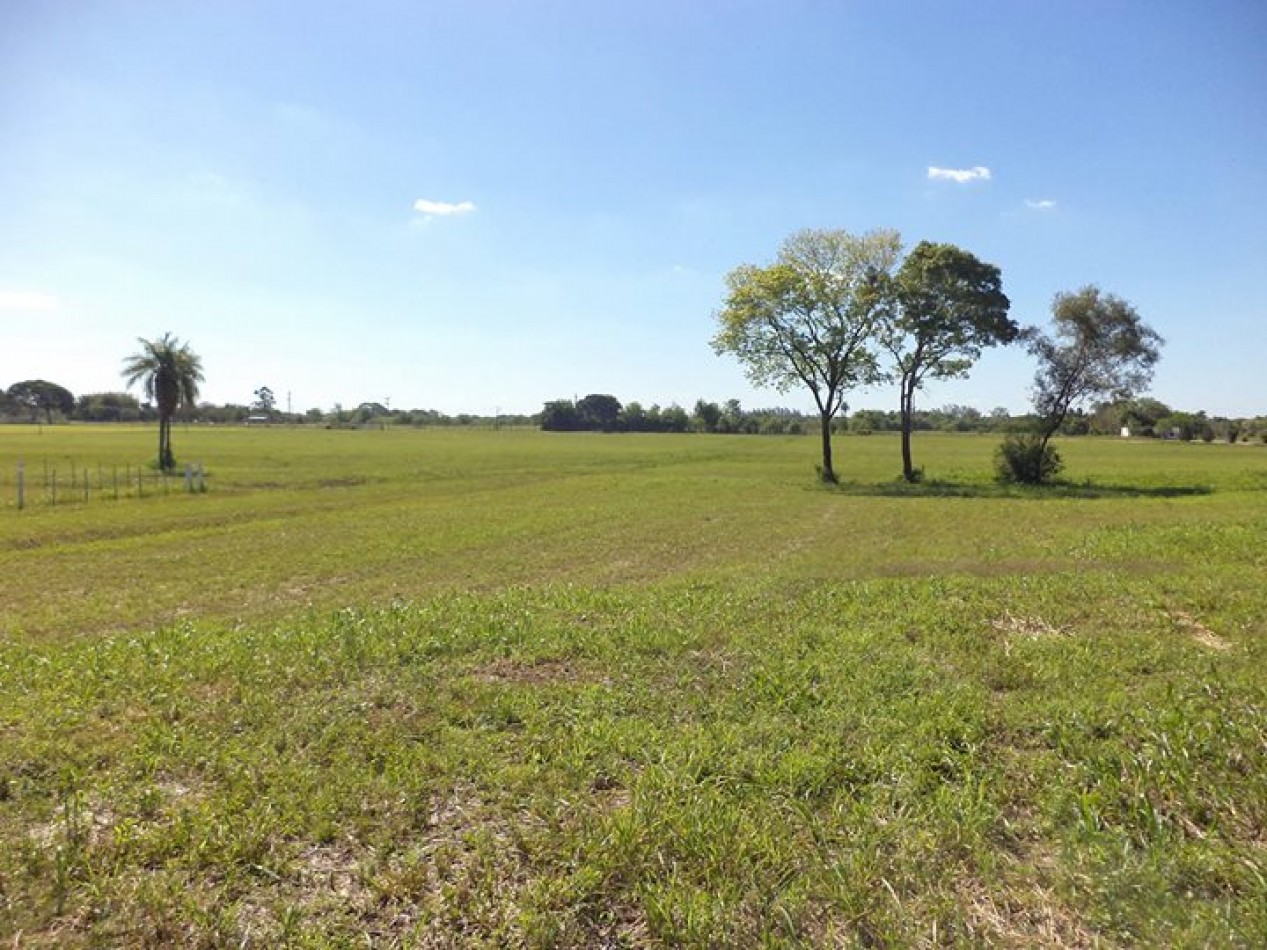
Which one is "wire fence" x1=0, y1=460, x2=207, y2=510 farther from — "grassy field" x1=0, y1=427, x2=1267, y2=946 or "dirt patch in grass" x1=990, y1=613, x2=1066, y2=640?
"dirt patch in grass" x1=990, y1=613, x2=1066, y2=640

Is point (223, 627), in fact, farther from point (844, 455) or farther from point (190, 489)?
point (844, 455)

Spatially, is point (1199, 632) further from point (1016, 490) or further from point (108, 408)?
point (108, 408)

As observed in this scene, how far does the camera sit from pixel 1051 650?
8.02 meters

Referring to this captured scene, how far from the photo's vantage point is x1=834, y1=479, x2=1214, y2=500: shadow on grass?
112 feet

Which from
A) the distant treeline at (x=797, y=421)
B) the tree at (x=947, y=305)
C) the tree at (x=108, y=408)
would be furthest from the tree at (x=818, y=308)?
the tree at (x=108, y=408)

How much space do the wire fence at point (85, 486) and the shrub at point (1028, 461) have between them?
4280 cm

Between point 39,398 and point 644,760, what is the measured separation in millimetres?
220541

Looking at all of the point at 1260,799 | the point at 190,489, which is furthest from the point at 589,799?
the point at 190,489

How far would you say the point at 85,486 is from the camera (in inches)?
1234

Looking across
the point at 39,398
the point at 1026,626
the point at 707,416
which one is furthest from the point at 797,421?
the point at 39,398

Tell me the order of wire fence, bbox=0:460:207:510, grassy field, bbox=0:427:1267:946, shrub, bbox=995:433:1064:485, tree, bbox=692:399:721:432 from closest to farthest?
grassy field, bbox=0:427:1267:946
wire fence, bbox=0:460:207:510
shrub, bbox=995:433:1064:485
tree, bbox=692:399:721:432

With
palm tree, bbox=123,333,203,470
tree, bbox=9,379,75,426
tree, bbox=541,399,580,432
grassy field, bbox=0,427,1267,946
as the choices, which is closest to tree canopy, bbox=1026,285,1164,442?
grassy field, bbox=0,427,1267,946

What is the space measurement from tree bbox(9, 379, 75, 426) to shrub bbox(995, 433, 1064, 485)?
7974 inches

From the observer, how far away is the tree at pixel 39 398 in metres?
171
